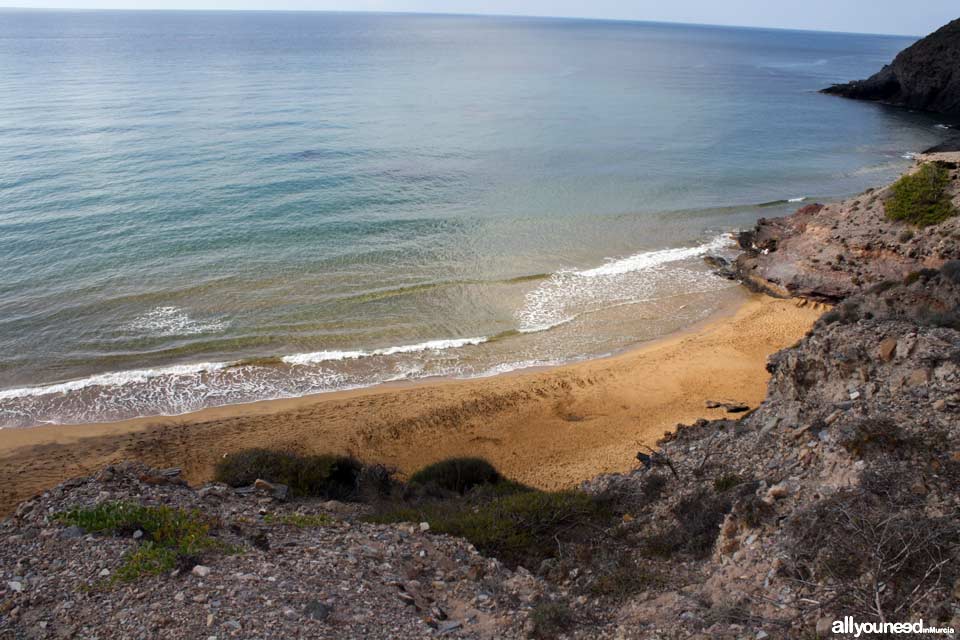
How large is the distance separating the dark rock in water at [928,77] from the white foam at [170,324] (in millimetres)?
76118

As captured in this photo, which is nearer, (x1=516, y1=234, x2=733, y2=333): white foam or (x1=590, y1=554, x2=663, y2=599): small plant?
(x1=590, y1=554, x2=663, y2=599): small plant

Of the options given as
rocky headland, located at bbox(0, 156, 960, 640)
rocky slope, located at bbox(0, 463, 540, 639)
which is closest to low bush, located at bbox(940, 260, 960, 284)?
rocky headland, located at bbox(0, 156, 960, 640)

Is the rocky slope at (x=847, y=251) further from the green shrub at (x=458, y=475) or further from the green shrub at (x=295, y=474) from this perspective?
the green shrub at (x=295, y=474)

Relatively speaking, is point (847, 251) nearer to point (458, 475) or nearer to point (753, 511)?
point (458, 475)

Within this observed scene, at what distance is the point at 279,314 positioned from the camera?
21984 millimetres

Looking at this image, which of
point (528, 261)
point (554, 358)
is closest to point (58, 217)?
point (528, 261)

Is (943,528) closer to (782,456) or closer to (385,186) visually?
(782,456)

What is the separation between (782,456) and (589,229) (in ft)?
73.0

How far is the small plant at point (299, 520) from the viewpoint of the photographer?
931 centimetres

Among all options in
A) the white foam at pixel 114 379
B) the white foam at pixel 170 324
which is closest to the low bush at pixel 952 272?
the white foam at pixel 114 379

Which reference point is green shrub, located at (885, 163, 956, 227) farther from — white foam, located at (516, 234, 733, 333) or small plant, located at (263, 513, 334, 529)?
small plant, located at (263, 513, 334, 529)

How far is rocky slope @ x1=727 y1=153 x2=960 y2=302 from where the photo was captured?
2178 cm

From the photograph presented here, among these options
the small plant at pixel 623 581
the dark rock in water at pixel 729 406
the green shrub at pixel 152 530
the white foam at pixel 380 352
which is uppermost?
the green shrub at pixel 152 530

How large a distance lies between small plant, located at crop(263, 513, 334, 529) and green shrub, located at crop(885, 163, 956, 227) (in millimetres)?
23797
